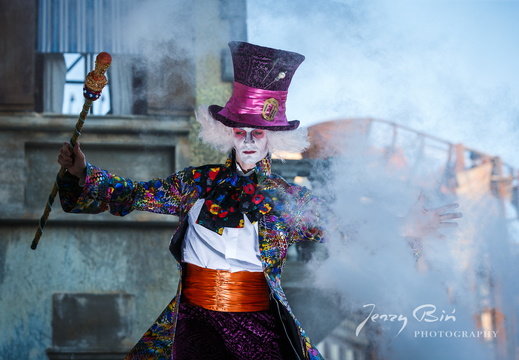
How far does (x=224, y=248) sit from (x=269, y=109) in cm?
70

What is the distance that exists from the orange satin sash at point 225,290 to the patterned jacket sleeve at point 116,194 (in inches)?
14.5

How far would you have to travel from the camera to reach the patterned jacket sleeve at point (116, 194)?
322 centimetres

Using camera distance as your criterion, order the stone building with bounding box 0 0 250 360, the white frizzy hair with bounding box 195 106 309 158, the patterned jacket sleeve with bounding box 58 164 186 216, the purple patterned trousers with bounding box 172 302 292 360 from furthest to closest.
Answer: the stone building with bounding box 0 0 250 360 < the white frizzy hair with bounding box 195 106 309 158 < the patterned jacket sleeve with bounding box 58 164 186 216 < the purple patterned trousers with bounding box 172 302 292 360

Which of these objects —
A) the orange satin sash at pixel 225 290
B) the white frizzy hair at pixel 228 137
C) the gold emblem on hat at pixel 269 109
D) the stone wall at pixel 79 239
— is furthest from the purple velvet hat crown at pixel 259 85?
the stone wall at pixel 79 239

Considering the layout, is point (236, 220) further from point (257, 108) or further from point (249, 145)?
point (257, 108)

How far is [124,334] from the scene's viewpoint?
5172mm

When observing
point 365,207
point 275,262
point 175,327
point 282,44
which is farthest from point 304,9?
point 175,327

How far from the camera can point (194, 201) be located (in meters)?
3.23

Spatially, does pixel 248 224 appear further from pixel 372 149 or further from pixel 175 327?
pixel 372 149

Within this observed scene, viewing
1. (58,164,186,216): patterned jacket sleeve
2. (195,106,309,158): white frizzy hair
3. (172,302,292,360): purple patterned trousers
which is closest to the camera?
(172,302,292,360): purple patterned trousers

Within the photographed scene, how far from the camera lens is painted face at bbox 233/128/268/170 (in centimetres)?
332

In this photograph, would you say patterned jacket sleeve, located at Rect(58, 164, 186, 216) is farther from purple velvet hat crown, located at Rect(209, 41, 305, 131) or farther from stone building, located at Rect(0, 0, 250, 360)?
stone building, located at Rect(0, 0, 250, 360)

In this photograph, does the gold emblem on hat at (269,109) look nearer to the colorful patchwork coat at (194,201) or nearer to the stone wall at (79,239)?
the colorful patchwork coat at (194,201)

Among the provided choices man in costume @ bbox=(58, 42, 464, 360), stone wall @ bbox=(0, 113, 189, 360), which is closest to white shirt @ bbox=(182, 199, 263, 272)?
man in costume @ bbox=(58, 42, 464, 360)
